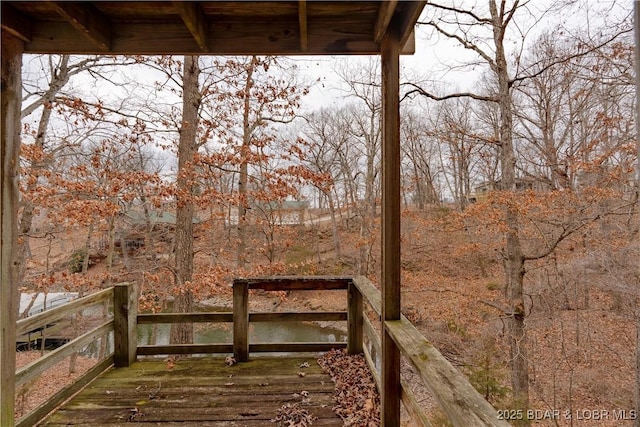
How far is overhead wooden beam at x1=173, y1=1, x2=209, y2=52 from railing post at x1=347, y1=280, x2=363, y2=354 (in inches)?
95.4

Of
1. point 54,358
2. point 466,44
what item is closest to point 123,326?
point 54,358

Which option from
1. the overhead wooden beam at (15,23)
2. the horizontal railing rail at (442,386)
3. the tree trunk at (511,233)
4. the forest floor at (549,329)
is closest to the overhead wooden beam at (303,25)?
the overhead wooden beam at (15,23)

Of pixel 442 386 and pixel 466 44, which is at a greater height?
pixel 466 44

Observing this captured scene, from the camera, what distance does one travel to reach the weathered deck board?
2.41 m

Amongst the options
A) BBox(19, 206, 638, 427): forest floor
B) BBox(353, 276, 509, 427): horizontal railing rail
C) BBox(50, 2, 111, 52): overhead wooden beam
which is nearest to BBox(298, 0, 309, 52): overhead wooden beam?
BBox(50, 2, 111, 52): overhead wooden beam

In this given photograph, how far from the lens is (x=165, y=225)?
791 centimetres

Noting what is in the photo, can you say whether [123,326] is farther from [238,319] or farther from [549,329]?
[549,329]

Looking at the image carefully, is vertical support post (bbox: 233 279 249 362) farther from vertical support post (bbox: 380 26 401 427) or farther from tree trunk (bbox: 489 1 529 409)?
tree trunk (bbox: 489 1 529 409)

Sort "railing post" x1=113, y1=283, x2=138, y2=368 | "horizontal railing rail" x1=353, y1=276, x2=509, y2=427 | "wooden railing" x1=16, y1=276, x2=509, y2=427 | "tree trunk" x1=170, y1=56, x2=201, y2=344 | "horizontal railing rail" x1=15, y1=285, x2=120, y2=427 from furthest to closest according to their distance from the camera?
"tree trunk" x1=170, y1=56, x2=201, y2=344
"railing post" x1=113, y1=283, x2=138, y2=368
"wooden railing" x1=16, y1=276, x2=509, y2=427
"horizontal railing rail" x1=15, y1=285, x2=120, y2=427
"horizontal railing rail" x1=353, y1=276, x2=509, y2=427

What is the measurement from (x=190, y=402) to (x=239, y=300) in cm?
98

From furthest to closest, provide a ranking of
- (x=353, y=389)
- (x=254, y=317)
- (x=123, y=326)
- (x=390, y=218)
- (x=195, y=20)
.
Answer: (x=254, y=317) → (x=123, y=326) → (x=353, y=389) → (x=390, y=218) → (x=195, y=20)

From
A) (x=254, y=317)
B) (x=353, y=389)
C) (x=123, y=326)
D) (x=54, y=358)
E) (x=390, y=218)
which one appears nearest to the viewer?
(x=390, y=218)

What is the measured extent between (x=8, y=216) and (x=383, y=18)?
2.21m

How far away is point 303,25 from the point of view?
1816 mm
